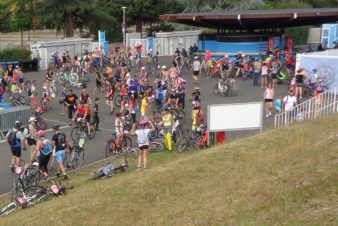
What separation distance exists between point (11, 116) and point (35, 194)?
369 inches

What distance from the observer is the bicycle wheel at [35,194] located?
→ 13041mm

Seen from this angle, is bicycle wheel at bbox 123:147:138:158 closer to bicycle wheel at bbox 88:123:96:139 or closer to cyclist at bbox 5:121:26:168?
bicycle wheel at bbox 88:123:96:139

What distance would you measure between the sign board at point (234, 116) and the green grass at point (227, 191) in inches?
60.3

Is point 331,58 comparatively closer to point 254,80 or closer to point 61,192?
point 254,80

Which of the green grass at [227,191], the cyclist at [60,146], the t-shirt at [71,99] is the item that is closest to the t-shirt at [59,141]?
the cyclist at [60,146]

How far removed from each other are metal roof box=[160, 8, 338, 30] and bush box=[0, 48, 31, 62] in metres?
10.3

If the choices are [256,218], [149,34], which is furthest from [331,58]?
[149,34]

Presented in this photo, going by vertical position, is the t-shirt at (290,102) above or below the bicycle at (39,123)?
above

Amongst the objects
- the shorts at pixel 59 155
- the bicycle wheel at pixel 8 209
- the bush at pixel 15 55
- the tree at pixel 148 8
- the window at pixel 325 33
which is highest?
the tree at pixel 148 8

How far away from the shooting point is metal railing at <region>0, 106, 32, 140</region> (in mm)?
21562

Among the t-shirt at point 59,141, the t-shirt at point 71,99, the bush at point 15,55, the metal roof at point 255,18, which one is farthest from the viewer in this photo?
the bush at point 15,55

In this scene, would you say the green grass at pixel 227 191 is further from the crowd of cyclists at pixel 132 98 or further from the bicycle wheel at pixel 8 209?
the crowd of cyclists at pixel 132 98

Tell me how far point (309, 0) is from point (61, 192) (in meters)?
56.0

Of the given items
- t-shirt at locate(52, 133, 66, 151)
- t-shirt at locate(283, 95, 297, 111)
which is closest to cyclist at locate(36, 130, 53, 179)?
t-shirt at locate(52, 133, 66, 151)
